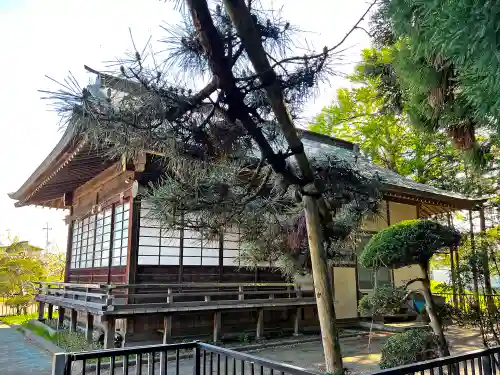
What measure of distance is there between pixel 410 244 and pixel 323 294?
1442mm

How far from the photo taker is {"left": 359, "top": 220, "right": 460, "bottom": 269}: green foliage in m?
3.90

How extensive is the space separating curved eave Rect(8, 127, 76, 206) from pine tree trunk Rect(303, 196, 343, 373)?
3.23 metres

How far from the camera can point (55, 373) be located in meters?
2.04

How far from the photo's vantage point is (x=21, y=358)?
6523mm

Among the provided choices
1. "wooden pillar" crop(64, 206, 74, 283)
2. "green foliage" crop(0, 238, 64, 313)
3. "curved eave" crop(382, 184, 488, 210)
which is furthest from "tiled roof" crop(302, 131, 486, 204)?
"green foliage" crop(0, 238, 64, 313)

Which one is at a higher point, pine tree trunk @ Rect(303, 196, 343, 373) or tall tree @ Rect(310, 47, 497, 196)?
tall tree @ Rect(310, 47, 497, 196)

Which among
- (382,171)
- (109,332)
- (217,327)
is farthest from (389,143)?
(109,332)

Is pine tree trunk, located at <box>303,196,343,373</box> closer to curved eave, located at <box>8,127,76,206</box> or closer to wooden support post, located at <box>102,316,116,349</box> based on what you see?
curved eave, located at <box>8,127,76,206</box>

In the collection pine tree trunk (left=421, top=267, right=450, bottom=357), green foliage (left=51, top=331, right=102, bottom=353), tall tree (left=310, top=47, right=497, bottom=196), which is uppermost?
tall tree (left=310, top=47, right=497, bottom=196)

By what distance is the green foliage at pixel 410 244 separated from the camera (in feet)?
12.8

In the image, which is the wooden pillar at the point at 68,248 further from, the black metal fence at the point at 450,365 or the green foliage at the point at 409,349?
the black metal fence at the point at 450,365

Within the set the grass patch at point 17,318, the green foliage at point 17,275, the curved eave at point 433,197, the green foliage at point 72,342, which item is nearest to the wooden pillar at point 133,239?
the green foliage at point 72,342

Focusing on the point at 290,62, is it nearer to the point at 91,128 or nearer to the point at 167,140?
the point at 167,140

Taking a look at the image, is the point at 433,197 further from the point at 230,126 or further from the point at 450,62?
the point at 450,62
